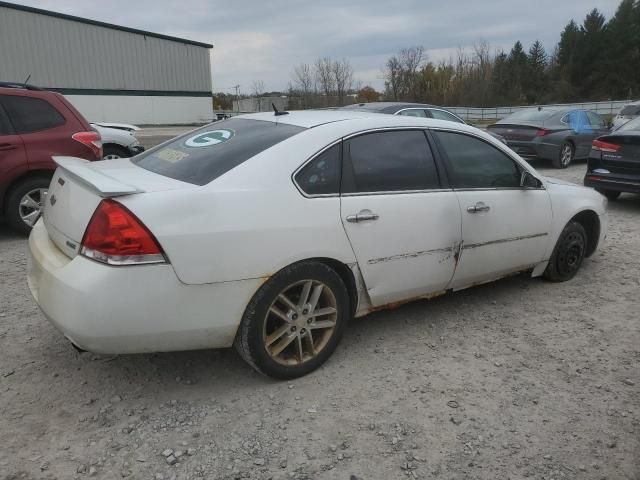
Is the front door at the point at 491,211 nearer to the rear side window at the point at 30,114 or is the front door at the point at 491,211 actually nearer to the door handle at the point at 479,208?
the door handle at the point at 479,208

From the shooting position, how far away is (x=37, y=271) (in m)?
2.95

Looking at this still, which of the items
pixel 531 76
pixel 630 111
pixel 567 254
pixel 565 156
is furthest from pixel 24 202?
pixel 531 76

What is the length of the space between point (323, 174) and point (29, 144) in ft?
14.4

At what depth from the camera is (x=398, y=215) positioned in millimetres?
3326

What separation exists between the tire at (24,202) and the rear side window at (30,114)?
0.59 meters

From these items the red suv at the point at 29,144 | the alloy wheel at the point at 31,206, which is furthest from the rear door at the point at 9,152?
the alloy wheel at the point at 31,206

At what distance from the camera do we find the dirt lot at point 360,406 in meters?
2.46

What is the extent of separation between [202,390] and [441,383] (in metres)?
1.39

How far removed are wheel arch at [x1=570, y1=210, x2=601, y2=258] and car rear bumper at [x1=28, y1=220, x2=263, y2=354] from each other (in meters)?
3.50

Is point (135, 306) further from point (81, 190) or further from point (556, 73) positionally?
point (556, 73)

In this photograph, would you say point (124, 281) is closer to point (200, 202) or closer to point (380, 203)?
point (200, 202)

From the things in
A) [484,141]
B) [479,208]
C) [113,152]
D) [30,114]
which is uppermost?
[30,114]

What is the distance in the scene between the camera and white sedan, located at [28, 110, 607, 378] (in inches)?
101

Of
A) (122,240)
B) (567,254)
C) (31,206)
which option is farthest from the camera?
(31,206)
